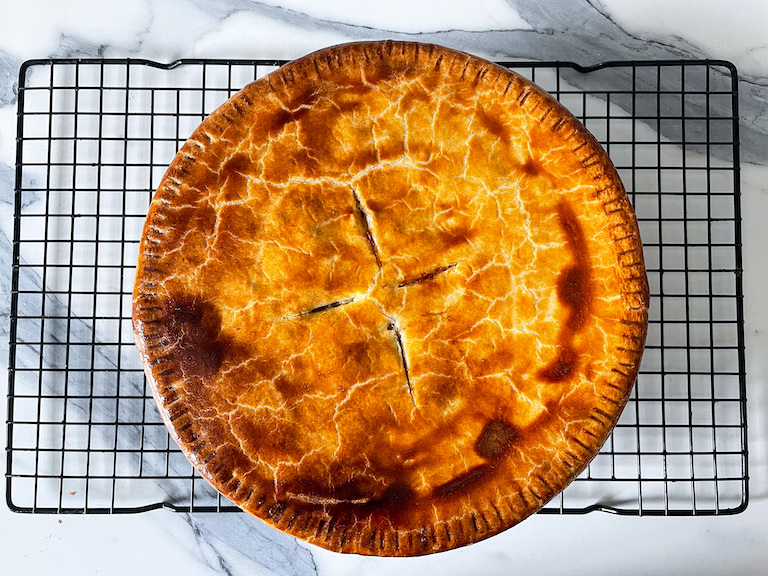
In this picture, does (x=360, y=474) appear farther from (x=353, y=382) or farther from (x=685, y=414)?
(x=685, y=414)

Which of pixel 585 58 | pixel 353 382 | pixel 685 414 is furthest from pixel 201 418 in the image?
pixel 585 58

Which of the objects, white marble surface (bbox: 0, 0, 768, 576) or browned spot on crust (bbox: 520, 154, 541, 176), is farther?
white marble surface (bbox: 0, 0, 768, 576)

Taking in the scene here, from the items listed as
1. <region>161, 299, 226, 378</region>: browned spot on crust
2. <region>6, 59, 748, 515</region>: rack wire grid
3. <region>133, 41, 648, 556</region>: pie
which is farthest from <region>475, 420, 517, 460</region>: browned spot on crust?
<region>161, 299, 226, 378</region>: browned spot on crust

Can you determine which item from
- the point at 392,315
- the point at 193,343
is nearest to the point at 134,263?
the point at 193,343

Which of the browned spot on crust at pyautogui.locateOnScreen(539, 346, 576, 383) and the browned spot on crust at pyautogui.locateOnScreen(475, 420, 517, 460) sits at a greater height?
the browned spot on crust at pyautogui.locateOnScreen(539, 346, 576, 383)

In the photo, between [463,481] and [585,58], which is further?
[585,58]

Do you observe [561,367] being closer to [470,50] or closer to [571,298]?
[571,298]

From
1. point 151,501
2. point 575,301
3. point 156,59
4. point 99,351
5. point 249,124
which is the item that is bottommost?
point 151,501

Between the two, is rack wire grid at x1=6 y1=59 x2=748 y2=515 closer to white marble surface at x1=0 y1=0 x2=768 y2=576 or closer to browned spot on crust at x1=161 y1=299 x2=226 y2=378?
white marble surface at x1=0 y1=0 x2=768 y2=576
